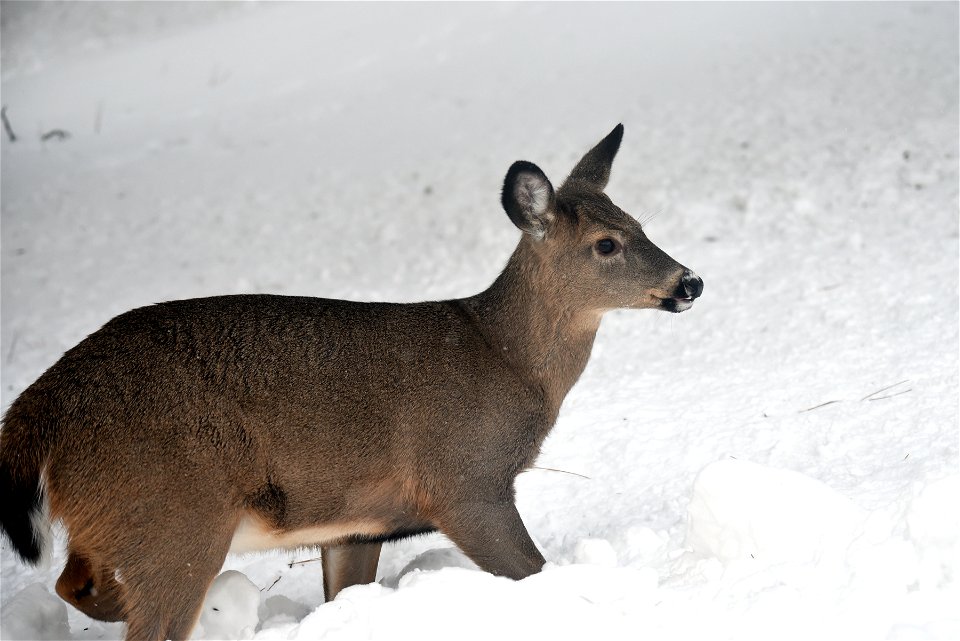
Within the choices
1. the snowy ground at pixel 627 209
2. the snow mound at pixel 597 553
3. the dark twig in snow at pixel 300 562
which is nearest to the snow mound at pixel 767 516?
the snowy ground at pixel 627 209

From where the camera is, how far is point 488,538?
475 cm

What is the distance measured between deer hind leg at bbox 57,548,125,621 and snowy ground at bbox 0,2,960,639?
255mm

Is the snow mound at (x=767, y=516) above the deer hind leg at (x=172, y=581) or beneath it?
above

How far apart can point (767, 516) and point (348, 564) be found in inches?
72.8

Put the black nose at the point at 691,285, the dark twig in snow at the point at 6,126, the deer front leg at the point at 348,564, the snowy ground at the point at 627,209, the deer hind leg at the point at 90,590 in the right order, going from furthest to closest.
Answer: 1. the dark twig in snow at the point at 6,126
2. the deer front leg at the point at 348,564
3. the black nose at the point at 691,285
4. the deer hind leg at the point at 90,590
5. the snowy ground at the point at 627,209

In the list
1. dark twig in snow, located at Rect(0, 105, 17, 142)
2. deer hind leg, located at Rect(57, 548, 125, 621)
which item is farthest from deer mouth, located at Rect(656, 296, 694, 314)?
dark twig in snow, located at Rect(0, 105, 17, 142)

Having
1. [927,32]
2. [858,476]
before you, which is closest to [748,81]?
[927,32]

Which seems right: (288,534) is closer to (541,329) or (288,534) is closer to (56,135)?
(541,329)

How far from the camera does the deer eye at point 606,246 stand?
5.14 m

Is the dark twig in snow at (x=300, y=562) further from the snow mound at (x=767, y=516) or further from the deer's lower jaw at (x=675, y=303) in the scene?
the deer's lower jaw at (x=675, y=303)

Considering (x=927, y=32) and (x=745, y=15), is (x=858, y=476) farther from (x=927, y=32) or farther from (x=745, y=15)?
(x=745, y=15)

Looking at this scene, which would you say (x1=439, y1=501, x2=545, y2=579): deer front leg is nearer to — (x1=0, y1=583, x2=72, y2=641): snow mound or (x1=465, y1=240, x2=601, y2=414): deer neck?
(x1=465, y1=240, x2=601, y2=414): deer neck

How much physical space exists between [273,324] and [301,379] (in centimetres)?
28

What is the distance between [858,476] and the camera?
5.53m
